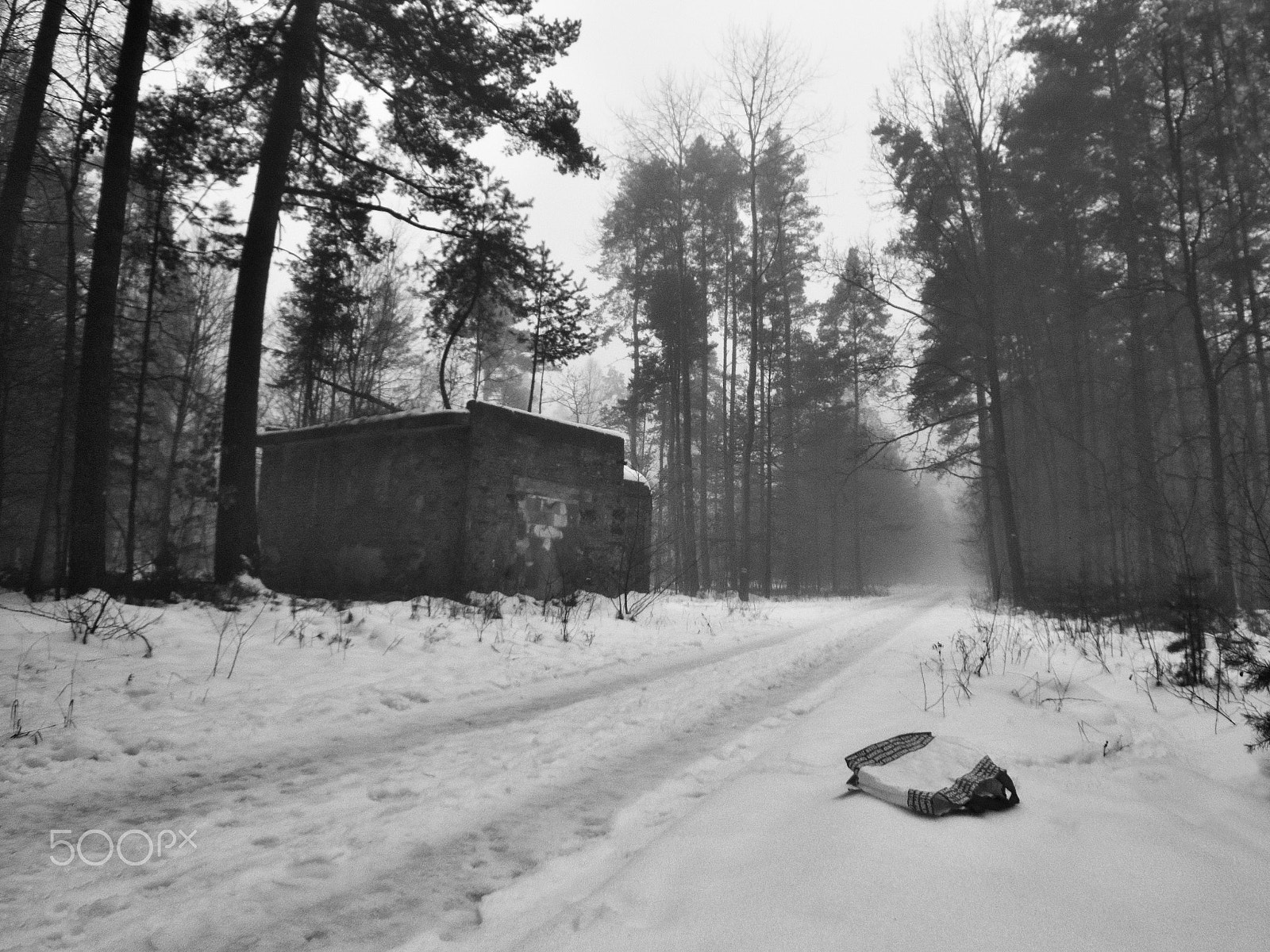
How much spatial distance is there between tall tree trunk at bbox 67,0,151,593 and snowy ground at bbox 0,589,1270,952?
1632 mm

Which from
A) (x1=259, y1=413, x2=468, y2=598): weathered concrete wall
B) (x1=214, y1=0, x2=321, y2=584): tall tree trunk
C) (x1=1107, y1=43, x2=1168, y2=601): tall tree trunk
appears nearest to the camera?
(x1=214, y1=0, x2=321, y2=584): tall tree trunk

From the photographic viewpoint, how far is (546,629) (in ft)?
25.4

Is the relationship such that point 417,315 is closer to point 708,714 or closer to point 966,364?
point 966,364

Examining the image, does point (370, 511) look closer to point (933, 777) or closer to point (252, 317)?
point (252, 317)

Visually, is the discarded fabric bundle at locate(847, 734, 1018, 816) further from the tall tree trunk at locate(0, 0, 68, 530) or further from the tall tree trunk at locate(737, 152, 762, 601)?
the tall tree trunk at locate(737, 152, 762, 601)

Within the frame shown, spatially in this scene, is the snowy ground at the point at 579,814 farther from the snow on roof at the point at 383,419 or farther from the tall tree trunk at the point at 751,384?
the tall tree trunk at the point at 751,384

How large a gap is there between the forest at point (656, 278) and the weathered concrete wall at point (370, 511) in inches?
46.9

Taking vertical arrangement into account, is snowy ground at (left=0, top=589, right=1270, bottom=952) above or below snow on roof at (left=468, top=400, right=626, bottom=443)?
below

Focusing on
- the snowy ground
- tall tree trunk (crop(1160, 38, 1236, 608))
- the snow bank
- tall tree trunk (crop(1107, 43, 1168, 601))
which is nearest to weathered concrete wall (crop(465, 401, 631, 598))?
the snowy ground

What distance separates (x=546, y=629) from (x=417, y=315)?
59.4 ft

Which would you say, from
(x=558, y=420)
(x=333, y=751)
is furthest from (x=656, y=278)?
(x=333, y=751)

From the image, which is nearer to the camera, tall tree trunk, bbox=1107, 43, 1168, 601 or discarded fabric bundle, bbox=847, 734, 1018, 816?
discarded fabric bundle, bbox=847, 734, 1018, 816

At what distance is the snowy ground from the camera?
1.66 meters

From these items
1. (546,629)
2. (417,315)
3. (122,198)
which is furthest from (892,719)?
(417,315)
